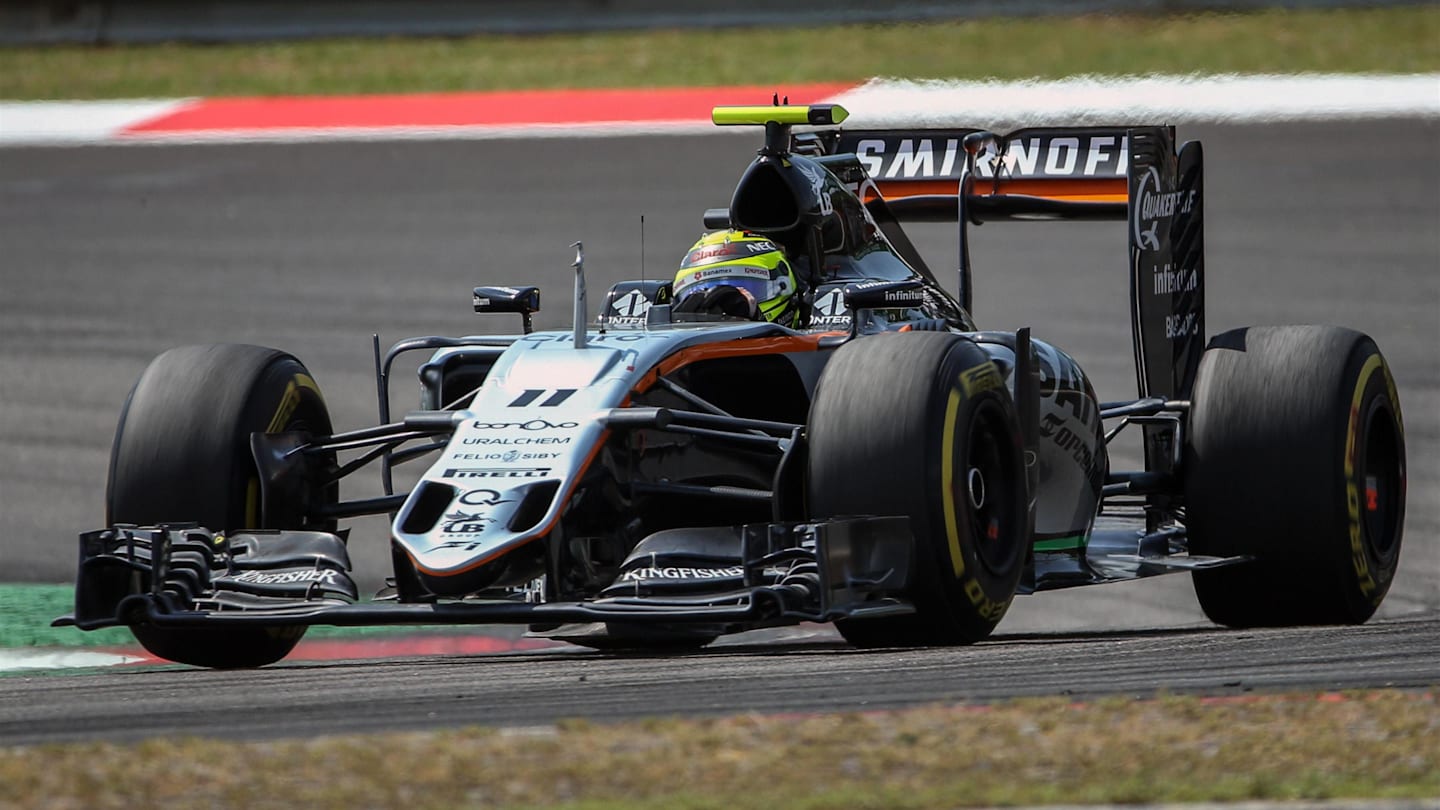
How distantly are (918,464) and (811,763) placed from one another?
7.30 ft

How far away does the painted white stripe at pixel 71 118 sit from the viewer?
21.7m

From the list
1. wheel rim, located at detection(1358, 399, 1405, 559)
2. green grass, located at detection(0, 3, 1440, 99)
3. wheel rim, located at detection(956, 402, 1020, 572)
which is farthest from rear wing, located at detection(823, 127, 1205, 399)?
green grass, located at detection(0, 3, 1440, 99)

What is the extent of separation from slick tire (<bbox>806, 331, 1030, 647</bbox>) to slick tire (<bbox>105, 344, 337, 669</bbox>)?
198 centimetres

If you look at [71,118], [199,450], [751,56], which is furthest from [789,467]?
[71,118]

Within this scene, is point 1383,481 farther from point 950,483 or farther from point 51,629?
point 51,629

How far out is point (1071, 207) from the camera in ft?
34.8

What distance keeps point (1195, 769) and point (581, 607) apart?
7.63 feet

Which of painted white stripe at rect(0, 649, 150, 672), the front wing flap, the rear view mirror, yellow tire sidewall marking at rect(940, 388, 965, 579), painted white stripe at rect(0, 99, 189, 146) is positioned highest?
painted white stripe at rect(0, 99, 189, 146)

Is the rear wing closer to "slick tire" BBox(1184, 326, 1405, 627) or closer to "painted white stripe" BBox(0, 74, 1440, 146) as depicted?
"slick tire" BBox(1184, 326, 1405, 627)

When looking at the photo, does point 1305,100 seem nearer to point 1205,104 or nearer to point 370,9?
point 1205,104

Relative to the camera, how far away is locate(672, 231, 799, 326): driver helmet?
345 inches

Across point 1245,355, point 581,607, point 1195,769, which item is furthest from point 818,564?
point 1245,355

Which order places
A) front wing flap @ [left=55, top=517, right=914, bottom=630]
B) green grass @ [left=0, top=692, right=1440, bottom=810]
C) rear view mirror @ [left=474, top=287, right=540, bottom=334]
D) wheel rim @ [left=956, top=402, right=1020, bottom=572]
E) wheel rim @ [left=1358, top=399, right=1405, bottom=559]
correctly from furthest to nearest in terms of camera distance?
Result: wheel rim @ [left=1358, top=399, right=1405, bottom=559]
rear view mirror @ [left=474, top=287, right=540, bottom=334]
wheel rim @ [left=956, top=402, right=1020, bottom=572]
front wing flap @ [left=55, top=517, right=914, bottom=630]
green grass @ [left=0, top=692, right=1440, bottom=810]

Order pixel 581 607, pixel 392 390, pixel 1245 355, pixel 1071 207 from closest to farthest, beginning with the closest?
pixel 581 607
pixel 1245 355
pixel 1071 207
pixel 392 390
